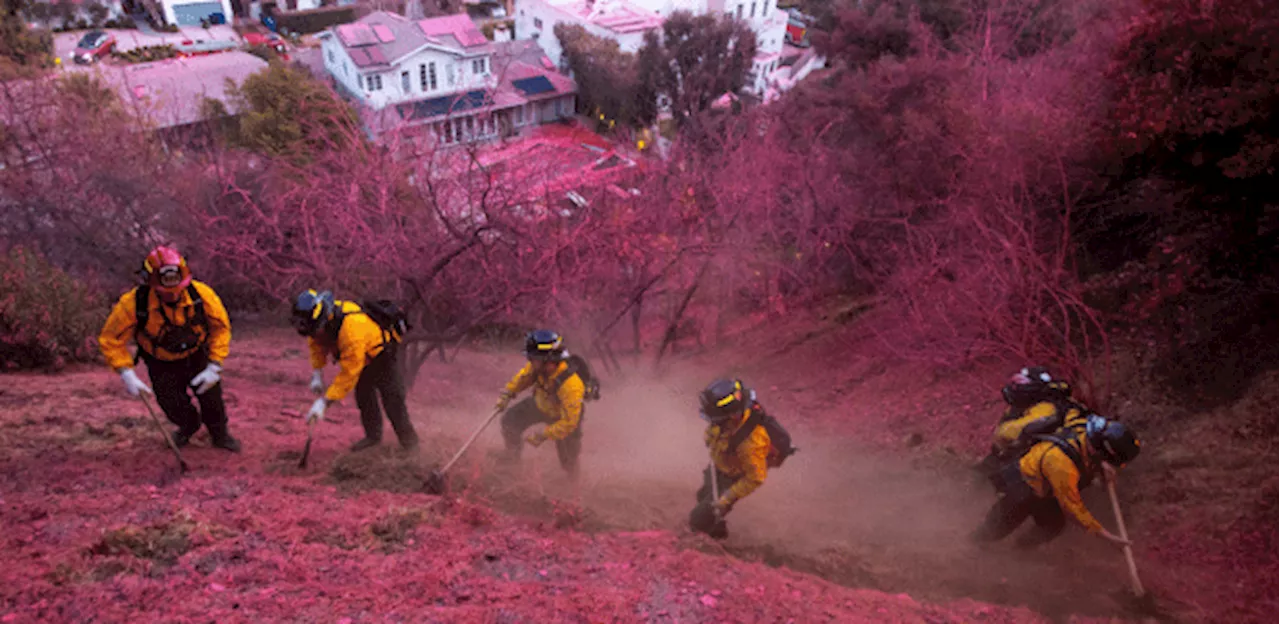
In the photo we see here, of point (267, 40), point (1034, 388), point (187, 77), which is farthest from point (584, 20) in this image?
point (1034, 388)

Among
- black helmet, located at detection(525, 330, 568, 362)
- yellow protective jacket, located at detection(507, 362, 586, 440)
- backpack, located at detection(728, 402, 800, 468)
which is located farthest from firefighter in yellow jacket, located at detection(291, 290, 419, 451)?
backpack, located at detection(728, 402, 800, 468)

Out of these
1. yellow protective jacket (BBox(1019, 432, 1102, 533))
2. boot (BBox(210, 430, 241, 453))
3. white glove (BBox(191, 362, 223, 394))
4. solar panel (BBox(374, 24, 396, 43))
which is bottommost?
boot (BBox(210, 430, 241, 453))

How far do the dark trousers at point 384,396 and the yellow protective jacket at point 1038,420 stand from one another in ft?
16.8

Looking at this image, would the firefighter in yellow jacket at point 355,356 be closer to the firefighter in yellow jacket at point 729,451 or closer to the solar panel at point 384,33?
the firefighter in yellow jacket at point 729,451

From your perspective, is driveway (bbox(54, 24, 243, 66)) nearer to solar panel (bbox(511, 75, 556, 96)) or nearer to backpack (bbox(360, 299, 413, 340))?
solar panel (bbox(511, 75, 556, 96))

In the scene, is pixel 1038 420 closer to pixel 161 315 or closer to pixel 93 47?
pixel 161 315

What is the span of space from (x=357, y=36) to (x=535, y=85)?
721cm

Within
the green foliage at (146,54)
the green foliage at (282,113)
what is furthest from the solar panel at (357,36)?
the green foliage at (146,54)

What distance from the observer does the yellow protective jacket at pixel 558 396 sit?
235 inches

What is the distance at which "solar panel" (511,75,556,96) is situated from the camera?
2993cm

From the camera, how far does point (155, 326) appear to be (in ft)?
17.2

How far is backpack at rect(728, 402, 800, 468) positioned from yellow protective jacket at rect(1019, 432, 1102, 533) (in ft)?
5.83

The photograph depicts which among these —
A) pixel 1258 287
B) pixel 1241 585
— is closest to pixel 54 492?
pixel 1241 585

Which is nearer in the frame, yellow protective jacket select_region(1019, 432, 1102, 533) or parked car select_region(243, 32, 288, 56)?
yellow protective jacket select_region(1019, 432, 1102, 533)
